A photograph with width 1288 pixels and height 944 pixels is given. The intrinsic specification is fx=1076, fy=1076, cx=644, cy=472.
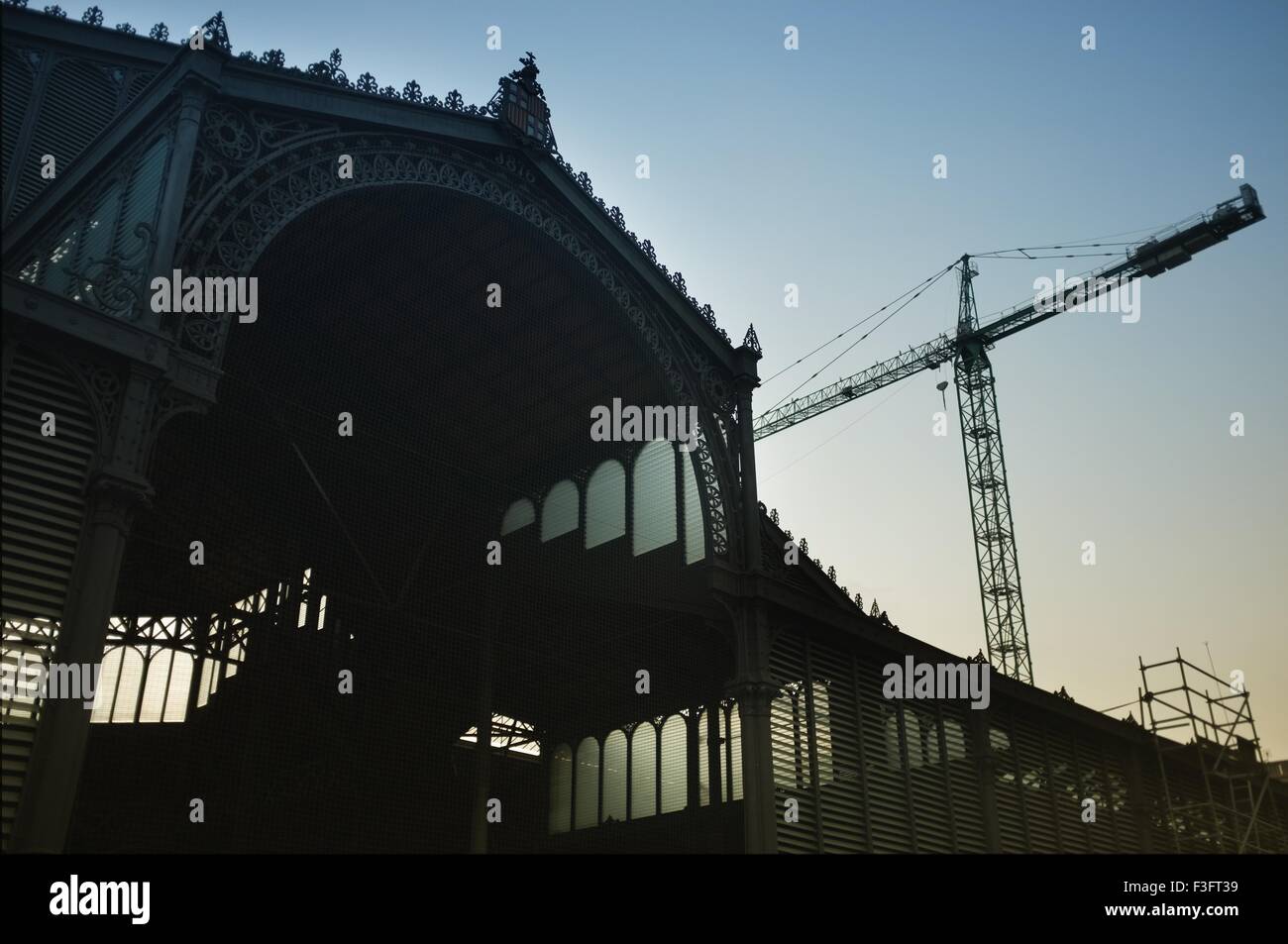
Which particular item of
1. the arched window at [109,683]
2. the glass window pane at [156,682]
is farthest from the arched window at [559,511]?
the arched window at [109,683]

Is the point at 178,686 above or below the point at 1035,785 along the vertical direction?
above

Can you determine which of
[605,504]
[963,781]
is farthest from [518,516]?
[963,781]

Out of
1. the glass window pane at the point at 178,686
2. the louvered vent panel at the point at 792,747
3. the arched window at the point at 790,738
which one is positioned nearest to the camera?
the louvered vent panel at the point at 792,747

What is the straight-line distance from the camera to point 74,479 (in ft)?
37.1

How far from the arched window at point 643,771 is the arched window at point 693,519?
3.91m

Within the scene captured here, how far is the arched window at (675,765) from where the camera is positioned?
791 inches

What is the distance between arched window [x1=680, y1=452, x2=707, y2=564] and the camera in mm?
19719

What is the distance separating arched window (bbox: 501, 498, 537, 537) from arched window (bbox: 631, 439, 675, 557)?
261 centimetres

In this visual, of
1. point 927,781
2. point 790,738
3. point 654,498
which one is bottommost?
point 927,781

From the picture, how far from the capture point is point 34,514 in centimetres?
1091

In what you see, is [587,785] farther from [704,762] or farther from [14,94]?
[14,94]

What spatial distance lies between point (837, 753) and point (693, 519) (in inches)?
195

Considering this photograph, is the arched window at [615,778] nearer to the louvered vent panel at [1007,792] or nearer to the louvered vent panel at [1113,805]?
the louvered vent panel at [1007,792]
